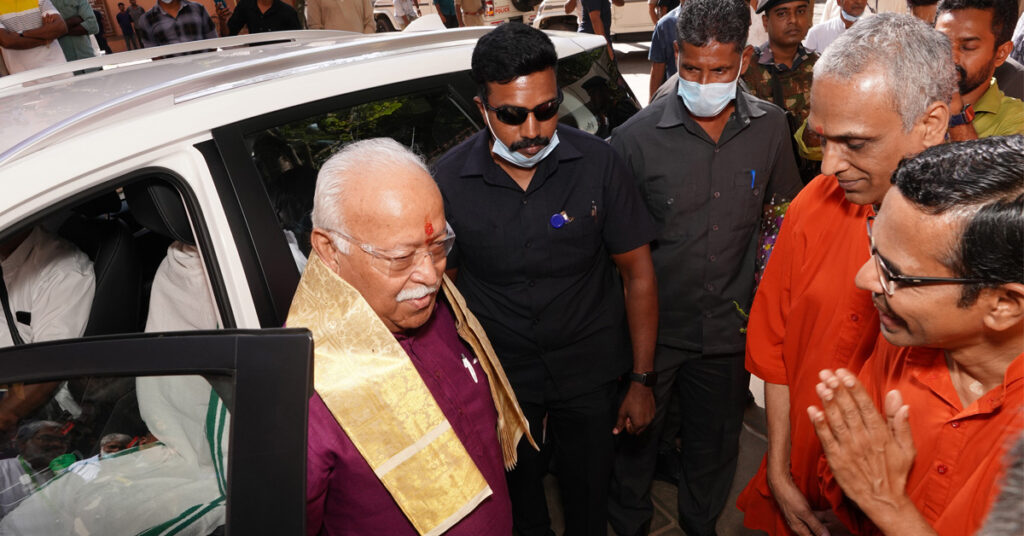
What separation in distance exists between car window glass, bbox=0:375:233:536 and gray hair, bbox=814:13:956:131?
1.67 metres

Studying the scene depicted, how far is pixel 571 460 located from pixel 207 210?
165 cm

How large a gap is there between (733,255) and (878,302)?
1.30m

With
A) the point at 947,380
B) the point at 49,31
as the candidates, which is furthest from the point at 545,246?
the point at 49,31

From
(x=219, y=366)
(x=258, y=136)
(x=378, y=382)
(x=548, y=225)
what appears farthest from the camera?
(x=548, y=225)

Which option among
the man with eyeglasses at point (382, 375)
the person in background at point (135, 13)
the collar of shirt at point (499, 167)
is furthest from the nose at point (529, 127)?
the person in background at point (135, 13)

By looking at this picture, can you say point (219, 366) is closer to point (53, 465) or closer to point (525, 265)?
point (53, 465)

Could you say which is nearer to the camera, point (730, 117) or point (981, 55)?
point (981, 55)

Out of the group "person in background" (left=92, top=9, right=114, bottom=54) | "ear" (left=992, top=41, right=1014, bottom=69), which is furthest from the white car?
"person in background" (left=92, top=9, right=114, bottom=54)

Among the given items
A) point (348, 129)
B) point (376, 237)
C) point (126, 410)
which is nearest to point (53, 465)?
point (126, 410)

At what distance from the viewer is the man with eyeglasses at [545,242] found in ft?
7.89

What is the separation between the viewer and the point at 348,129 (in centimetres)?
250

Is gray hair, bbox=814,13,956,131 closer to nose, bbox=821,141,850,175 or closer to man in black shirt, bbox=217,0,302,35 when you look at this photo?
nose, bbox=821,141,850,175

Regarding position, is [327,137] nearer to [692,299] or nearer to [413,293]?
[413,293]

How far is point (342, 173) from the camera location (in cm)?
165
